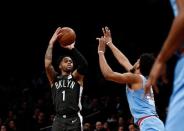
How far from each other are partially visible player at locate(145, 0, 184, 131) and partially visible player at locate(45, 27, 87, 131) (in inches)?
149

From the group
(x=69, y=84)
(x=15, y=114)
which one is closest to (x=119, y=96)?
(x=15, y=114)

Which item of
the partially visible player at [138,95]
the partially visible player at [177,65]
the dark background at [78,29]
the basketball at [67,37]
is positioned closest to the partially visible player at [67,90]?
the basketball at [67,37]

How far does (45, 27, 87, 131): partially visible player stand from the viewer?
21.0ft

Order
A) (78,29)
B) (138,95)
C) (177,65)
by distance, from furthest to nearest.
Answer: (78,29) < (138,95) < (177,65)

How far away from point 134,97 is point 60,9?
12887 millimetres

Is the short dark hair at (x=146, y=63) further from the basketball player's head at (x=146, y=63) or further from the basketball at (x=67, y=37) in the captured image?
the basketball at (x=67, y=37)

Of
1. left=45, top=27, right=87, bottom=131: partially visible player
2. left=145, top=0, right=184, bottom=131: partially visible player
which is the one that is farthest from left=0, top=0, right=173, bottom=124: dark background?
left=145, top=0, right=184, bottom=131: partially visible player

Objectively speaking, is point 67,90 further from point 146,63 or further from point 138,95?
point 146,63

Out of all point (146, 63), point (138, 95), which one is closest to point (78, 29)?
point (138, 95)

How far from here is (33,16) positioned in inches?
714

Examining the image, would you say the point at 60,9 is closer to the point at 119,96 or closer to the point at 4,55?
the point at 4,55

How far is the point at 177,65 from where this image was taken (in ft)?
8.76

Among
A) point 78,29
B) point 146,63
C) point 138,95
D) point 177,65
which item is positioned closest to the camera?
point 177,65

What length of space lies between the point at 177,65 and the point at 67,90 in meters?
3.94
